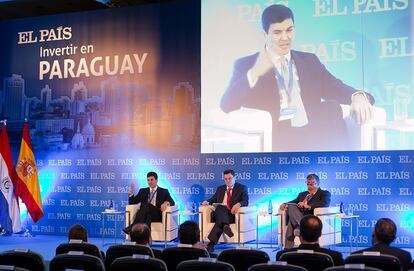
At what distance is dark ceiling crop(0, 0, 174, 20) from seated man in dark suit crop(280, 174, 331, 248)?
17.6 ft

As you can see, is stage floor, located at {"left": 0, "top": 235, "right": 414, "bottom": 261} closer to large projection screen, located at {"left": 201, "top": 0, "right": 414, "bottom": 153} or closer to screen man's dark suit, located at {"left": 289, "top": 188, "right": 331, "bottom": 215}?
screen man's dark suit, located at {"left": 289, "top": 188, "right": 331, "bottom": 215}

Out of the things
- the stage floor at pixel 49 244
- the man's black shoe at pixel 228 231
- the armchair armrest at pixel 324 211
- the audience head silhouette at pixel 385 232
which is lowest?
the stage floor at pixel 49 244

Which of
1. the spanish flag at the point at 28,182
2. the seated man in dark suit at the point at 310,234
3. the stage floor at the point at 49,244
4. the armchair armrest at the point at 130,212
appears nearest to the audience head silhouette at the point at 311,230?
the seated man in dark suit at the point at 310,234

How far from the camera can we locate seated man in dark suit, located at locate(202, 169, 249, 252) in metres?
8.09

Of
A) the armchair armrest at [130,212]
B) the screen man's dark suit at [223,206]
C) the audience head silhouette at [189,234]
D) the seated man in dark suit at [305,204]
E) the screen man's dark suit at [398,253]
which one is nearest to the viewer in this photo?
the screen man's dark suit at [398,253]

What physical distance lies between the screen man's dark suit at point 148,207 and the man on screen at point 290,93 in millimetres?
1547

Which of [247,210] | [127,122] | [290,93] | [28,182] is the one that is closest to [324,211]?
[247,210]

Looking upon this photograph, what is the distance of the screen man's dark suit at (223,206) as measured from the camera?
318 inches

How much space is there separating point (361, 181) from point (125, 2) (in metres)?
5.81

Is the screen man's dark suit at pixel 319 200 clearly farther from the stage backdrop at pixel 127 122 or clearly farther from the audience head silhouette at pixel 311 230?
the audience head silhouette at pixel 311 230

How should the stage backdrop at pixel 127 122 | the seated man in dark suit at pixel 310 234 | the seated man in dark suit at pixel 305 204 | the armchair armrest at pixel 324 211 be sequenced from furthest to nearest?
the stage backdrop at pixel 127 122 → the seated man in dark suit at pixel 305 204 → the armchair armrest at pixel 324 211 → the seated man in dark suit at pixel 310 234

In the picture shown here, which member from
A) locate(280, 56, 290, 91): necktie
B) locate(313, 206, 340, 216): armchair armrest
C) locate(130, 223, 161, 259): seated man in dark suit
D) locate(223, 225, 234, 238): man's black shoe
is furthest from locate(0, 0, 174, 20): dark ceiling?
locate(130, 223, 161, 259): seated man in dark suit

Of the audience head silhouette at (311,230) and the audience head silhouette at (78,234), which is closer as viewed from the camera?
the audience head silhouette at (311,230)

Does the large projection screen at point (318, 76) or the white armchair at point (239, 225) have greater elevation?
the large projection screen at point (318, 76)
